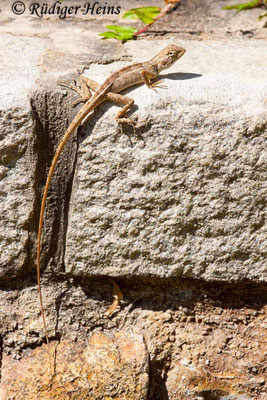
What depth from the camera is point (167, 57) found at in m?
2.69

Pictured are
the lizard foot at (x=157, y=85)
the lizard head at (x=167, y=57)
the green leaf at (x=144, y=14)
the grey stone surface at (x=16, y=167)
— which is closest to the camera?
the grey stone surface at (x=16, y=167)

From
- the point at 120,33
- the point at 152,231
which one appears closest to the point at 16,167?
the point at 152,231

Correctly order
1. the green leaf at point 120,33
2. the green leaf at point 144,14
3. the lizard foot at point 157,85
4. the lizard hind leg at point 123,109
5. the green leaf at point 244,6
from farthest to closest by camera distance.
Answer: the green leaf at point 244,6 < the green leaf at point 144,14 < the green leaf at point 120,33 < the lizard foot at point 157,85 < the lizard hind leg at point 123,109

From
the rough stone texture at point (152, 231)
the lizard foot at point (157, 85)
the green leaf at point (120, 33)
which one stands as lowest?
the rough stone texture at point (152, 231)

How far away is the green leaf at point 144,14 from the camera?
10.3 ft

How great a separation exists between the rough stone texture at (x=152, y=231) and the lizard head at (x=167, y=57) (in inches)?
6.8

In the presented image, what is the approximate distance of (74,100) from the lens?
2.30 metres

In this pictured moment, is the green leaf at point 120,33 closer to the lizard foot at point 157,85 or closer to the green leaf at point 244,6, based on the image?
the lizard foot at point 157,85

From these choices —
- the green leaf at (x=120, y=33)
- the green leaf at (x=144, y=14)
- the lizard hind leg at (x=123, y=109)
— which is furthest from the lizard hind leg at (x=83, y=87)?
the green leaf at (x=144, y=14)

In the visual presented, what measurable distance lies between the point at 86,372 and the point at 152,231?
2.26ft

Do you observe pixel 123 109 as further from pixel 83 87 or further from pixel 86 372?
pixel 86 372

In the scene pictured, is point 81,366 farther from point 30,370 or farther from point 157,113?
point 157,113

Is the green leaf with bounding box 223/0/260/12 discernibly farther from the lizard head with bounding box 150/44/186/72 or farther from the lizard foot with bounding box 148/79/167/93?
the lizard foot with bounding box 148/79/167/93

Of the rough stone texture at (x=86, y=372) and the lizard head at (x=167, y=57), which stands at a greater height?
the lizard head at (x=167, y=57)
